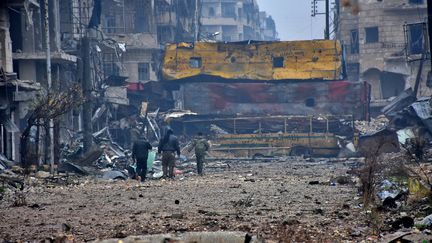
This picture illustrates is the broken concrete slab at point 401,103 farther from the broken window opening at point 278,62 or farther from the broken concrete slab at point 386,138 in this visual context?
the broken concrete slab at point 386,138

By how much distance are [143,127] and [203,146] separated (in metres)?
15.4

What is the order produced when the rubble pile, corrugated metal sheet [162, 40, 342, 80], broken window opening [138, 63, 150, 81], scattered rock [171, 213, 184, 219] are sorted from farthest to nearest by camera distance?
broken window opening [138, 63, 150, 81] < corrugated metal sheet [162, 40, 342, 80] < the rubble pile < scattered rock [171, 213, 184, 219]

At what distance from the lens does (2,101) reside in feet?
93.3

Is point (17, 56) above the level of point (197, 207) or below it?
above

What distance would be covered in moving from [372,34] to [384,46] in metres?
1.49

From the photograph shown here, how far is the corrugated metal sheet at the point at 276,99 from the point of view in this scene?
133 ft

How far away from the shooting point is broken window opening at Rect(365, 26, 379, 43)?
58.2 metres

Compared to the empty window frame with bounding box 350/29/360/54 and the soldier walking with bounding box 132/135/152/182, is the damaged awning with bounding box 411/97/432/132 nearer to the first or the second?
the soldier walking with bounding box 132/135/152/182

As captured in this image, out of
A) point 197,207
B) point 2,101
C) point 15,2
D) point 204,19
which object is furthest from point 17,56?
point 204,19

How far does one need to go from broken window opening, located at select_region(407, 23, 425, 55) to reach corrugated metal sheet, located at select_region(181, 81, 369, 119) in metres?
14.3

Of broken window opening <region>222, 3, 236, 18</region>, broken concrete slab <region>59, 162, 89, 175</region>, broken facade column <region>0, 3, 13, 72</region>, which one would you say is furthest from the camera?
broken window opening <region>222, 3, 236, 18</region>

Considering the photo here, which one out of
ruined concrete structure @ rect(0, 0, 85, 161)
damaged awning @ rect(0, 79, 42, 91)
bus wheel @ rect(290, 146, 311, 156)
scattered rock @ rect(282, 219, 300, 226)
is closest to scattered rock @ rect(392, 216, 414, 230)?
scattered rock @ rect(282, 219, 300, 226)

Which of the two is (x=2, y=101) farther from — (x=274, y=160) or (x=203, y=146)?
(x=274, y=160)

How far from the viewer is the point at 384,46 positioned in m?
57.5
